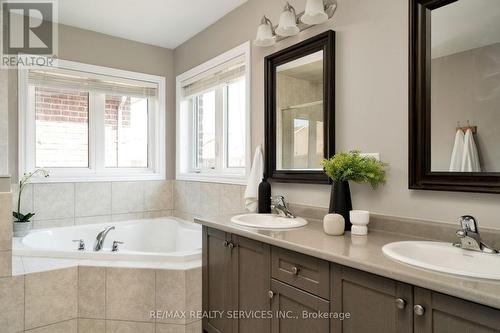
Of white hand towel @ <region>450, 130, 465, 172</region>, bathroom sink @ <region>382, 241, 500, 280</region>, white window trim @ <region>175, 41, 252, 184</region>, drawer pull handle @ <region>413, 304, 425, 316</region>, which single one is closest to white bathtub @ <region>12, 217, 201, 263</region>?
white window trim @ <region>175, 41, 252, 184</region>

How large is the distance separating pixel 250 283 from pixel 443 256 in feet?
2.96

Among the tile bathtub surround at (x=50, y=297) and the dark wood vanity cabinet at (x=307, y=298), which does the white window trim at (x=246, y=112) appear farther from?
the tile bathtub surround at (x=50, y=297)

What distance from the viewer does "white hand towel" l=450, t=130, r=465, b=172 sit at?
133 centimetres

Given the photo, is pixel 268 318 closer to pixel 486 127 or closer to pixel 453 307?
pixel 453 307

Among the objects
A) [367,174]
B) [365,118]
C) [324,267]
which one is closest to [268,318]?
[324,267]

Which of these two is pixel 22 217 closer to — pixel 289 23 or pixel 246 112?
pixel 246 112

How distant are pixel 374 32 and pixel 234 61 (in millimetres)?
1374

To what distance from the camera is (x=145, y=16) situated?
9.45 feet

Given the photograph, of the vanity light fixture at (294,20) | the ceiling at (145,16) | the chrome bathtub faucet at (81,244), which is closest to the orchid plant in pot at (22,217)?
the chrome bathtub faucet at (81,244)

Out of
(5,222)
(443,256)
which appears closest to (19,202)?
(5,222)

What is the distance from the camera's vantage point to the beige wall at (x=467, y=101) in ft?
4.09

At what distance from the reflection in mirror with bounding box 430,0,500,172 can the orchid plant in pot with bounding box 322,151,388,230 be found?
0.26 metres

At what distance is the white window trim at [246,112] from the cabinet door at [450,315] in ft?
5.65

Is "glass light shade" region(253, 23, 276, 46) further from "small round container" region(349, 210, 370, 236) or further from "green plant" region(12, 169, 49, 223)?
"green plant" region(12, 169, 49, 223)
